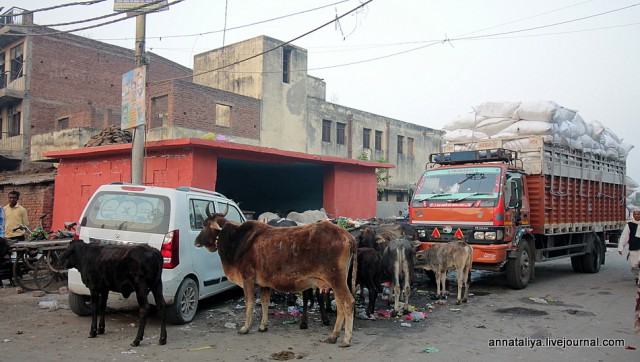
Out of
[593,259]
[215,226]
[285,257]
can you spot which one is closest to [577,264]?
[593,259]

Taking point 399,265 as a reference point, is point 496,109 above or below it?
above

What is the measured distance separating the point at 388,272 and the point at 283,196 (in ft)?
46.9

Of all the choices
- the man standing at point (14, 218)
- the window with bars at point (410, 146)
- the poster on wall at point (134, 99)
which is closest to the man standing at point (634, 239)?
the poster on wall at point (134, 99)

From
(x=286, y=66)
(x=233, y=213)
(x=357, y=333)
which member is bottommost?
(x=357, y=333)

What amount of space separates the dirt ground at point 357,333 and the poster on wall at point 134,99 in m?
3.99

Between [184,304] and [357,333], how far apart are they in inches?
98.7

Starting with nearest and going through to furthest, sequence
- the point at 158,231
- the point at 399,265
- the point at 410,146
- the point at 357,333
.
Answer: the point at 158,231
the point at 357,333
the point at 399,265
the point at 410,146

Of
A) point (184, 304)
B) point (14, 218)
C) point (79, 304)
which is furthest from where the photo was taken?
point (14, 218)

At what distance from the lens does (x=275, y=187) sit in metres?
22.2

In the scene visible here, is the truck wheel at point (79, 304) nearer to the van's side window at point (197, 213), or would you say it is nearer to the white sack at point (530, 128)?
the van's side window at point (197, 213)

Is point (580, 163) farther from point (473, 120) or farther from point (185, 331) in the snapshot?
point (185, 331)

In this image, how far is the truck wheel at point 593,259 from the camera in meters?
14.0

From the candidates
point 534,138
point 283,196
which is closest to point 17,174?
point 283,196

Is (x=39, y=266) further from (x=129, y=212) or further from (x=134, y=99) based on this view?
(x=134, y=99)
